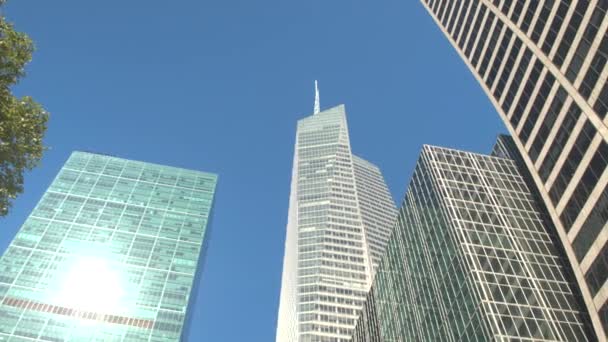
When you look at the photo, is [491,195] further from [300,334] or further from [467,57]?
[300,334]

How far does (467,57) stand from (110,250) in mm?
121105

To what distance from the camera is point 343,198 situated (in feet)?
655

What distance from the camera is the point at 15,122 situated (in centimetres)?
2355

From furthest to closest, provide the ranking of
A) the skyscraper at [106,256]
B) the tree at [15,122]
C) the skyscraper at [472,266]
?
the skyscraper at [106,256]
the skyscraper at [472,266]
the tree at [15,122]

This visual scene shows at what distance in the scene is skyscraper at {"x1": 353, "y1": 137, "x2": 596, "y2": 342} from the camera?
52.0 m

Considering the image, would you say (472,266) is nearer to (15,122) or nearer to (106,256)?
(15,122)

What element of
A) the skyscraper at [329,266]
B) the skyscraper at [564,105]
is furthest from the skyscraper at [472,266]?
the skyscraper at [329,266]

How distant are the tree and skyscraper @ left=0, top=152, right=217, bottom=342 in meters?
120

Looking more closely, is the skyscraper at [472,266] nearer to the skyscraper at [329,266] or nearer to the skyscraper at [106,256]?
the skyscraper at [329,266]

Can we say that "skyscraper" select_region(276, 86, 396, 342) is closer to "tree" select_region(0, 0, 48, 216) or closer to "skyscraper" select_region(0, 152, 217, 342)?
"skyscraper" select_region(0, 152, 217, 342)

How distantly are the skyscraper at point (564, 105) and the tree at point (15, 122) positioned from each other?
44077 mm

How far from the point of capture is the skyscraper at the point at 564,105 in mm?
46250

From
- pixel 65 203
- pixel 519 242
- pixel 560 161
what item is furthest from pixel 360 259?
pixel 560 161

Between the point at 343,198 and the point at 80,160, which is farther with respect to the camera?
the point at 343,198
